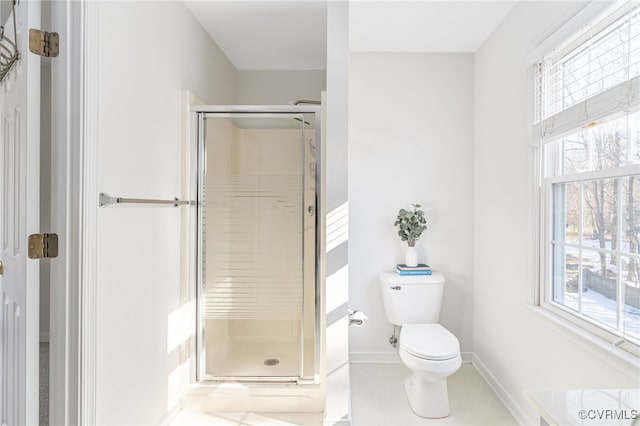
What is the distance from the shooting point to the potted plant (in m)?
2.74

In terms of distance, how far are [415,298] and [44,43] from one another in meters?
2.43

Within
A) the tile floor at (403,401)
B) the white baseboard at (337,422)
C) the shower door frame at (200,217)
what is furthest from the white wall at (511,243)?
the shower door frame at (200,217)

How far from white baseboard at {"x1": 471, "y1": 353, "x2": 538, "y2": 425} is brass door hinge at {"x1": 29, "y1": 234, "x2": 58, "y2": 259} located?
232cm

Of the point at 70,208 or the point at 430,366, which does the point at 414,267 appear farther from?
the point at 70,208

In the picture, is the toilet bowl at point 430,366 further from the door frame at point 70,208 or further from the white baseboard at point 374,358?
the door frame at point 70,208

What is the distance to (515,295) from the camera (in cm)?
222

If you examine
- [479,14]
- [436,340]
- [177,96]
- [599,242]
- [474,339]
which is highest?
[479,14]

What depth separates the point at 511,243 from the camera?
228 centimetres

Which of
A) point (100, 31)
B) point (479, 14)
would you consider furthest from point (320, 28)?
point (100, 31)

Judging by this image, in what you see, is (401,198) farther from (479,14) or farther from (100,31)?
(100,31)

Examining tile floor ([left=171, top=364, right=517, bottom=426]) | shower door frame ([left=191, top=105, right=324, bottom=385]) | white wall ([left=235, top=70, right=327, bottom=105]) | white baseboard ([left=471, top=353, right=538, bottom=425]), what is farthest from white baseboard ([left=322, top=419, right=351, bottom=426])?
white wall ([left=235, top=70, right=327, bottom=105])

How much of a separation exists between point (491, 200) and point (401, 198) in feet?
2.06

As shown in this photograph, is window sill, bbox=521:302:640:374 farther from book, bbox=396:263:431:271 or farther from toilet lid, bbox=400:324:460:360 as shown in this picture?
book, bbox=396:263:431:271

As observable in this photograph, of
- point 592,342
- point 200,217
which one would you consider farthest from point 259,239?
point 592,342
